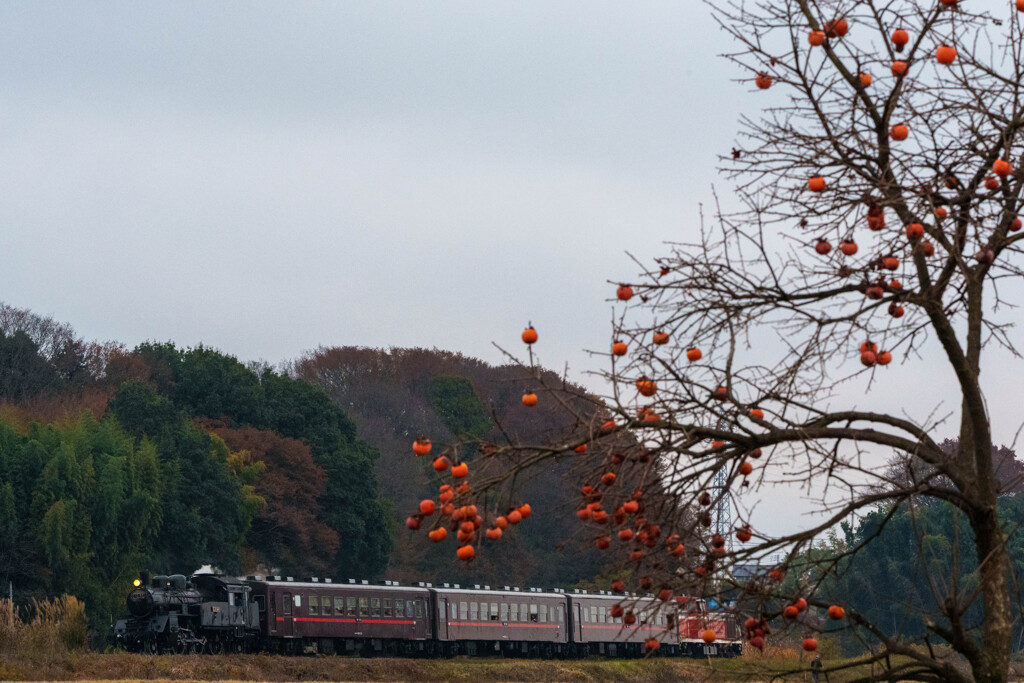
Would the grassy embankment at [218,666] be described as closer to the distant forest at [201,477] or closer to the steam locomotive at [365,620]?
the steam locomotive at [365,620]

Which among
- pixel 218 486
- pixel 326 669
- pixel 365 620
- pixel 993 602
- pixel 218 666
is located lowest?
pixel 326 669

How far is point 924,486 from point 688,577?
3.35ft

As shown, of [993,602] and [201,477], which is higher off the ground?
[201,477]

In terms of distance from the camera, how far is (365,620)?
3522 cm

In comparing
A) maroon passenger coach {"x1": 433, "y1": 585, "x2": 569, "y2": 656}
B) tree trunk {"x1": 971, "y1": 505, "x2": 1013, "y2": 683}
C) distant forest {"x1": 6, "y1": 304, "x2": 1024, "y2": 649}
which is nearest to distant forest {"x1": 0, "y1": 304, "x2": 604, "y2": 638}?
distant forest {"x1": 6, "y1": 304, "x2": 1024, "y2": 649}

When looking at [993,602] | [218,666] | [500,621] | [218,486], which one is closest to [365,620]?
[500,621]

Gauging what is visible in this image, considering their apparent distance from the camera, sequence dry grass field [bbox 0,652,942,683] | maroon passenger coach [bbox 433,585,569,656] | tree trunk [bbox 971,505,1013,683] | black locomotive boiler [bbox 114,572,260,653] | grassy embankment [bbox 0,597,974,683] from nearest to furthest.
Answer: tree trunk [bbox 971,505,1013,683] → dry grass field [bbox 0,652,942,683] → grassy embankment [bbox 0,597,974,683] → black locomotive boiler [bbox 114,572,260,653] → maroon passenger coach [bbox 433,585,569,656]

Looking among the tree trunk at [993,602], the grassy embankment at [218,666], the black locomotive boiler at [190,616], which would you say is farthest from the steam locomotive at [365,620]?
the tree trunk at [993,602]

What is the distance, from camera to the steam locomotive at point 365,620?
101 feet

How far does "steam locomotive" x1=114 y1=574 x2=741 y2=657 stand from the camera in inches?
1211

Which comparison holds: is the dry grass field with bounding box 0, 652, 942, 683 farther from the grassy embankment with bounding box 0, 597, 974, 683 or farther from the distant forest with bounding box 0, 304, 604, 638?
the distant forest with bounding box 0, 304, 604, 638

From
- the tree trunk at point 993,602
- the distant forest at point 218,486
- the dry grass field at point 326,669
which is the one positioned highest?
the distant forest at point 218,486

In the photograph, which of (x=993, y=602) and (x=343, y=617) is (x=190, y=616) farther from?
(x=993, y=602)

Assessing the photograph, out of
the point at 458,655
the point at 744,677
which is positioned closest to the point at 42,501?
the point at 458,655
